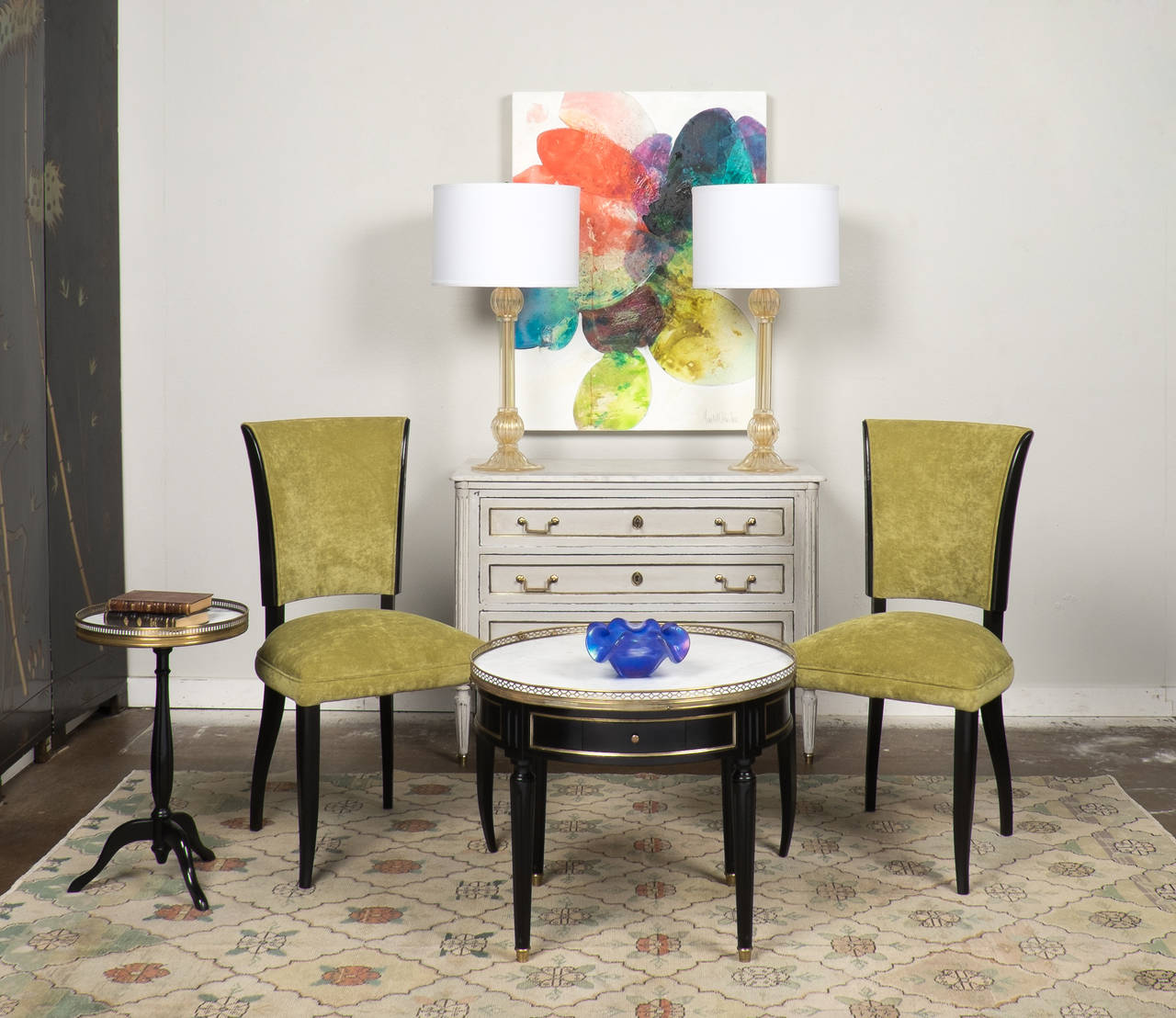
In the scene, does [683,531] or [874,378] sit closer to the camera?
[683,531]

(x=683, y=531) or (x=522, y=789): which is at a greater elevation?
(x=683, y=531)

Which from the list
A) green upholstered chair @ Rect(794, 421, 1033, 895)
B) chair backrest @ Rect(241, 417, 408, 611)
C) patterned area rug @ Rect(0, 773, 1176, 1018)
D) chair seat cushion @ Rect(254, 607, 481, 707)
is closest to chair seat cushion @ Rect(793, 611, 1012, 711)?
green upholstered chair @ Rect(794, 421, 1033, 895)

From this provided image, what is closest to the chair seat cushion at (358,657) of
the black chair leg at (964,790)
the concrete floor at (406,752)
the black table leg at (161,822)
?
the black table leg at (161,822)

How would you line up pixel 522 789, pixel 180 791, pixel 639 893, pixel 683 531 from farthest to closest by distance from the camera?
pixel 683 531
pixel 180 791
pixel 639 893
pixel 522 789

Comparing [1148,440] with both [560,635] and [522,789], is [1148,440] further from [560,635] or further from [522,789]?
[522,789]

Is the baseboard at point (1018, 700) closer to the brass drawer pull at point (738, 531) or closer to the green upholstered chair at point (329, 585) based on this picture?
the brass drawer pull at point (738, 531)

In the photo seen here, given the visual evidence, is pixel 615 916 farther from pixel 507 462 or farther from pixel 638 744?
pixel 507 462

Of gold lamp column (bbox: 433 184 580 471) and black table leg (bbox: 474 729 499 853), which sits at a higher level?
gold lamp column (bbox: 433 184 580 471)

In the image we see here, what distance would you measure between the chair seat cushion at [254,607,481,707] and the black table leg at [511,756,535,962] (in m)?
0.62

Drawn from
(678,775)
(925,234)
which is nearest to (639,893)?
(678,775)

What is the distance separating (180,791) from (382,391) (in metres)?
1.55

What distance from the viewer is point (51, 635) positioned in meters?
4.00

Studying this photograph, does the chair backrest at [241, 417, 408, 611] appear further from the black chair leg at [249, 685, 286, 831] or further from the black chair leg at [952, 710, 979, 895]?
the black chair leg at [952, 710, 979, 895]

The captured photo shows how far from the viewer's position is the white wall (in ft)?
14.3
